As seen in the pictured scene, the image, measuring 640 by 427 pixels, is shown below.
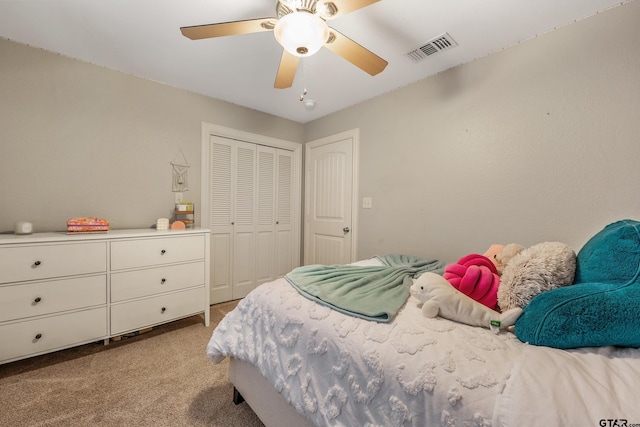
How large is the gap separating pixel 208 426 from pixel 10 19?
2908 mm

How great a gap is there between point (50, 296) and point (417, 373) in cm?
236

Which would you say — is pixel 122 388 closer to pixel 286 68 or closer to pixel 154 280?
pixel 154 280

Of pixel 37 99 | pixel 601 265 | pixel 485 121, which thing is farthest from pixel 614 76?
pixel 37 99

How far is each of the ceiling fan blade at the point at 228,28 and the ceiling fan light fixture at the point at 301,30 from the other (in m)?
0.13

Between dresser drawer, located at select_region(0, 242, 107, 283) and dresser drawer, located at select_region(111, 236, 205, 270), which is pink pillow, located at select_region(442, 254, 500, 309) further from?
dresser drawer, located at select_region(0, 242, 107, 283)

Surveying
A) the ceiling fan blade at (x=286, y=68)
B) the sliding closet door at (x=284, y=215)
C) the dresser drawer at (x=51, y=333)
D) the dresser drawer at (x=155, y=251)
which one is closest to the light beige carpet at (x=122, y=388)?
the dresser drawer at (x=51, y=333)

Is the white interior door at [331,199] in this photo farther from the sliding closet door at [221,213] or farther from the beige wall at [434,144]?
the sliding closet door at [221,213]

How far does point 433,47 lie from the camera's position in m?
1.99

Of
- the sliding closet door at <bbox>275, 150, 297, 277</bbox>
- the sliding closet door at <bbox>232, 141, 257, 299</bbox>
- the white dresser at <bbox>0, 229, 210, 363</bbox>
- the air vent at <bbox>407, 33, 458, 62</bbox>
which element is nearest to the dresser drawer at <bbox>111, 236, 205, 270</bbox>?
the white dresser at <bbox>0, 229, 210, 363</bbox>

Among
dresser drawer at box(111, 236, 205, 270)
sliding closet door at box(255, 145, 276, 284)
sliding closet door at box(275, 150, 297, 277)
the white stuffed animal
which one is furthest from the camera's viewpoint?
sliding closet door at box(275, 150, 297, 277)

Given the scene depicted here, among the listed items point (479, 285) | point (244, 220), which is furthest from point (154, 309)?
point (479, 285)

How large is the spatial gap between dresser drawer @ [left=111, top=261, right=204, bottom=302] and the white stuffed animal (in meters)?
2.09

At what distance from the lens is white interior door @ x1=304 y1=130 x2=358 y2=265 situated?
3139 millimetres

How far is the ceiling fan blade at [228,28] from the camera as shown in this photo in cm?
134
